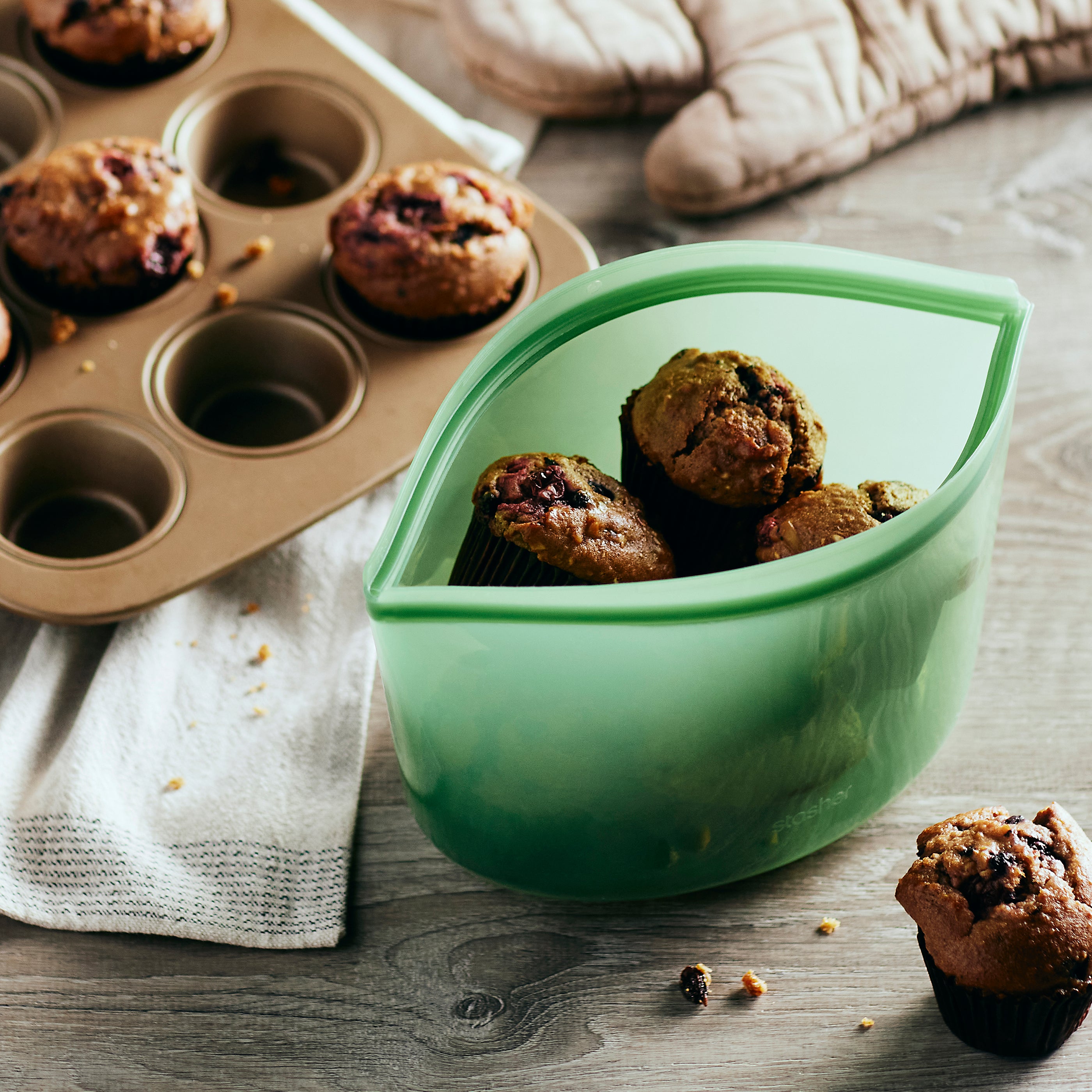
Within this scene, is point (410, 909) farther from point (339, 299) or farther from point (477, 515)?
point (339, 299)

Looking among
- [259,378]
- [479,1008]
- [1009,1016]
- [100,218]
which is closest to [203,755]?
[479,1008]

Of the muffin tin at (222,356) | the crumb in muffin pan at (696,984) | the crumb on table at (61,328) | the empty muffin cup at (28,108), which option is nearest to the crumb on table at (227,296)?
the muffin tin at (222,356)

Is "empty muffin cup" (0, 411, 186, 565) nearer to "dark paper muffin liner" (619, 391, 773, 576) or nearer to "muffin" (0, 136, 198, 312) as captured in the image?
"muffin" (0, 136, 198, 312)

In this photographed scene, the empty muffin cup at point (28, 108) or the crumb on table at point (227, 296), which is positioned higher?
the empty muffin cup at point (28, 108)

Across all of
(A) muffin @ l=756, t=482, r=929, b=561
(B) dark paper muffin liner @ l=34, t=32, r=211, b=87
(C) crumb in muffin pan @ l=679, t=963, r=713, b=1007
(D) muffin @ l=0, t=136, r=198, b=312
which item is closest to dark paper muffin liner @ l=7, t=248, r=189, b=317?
(D) muffin @ l=0, t=136, r=198, b=312

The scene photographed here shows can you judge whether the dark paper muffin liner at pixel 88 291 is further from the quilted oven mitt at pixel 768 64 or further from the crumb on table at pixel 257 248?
the quilted oven mitt at pixel 768 64

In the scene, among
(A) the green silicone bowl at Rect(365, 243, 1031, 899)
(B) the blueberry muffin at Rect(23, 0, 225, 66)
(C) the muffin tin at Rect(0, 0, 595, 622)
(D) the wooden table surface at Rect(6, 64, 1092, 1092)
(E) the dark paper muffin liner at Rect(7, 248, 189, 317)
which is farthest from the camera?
(B) the blueberry muffin at Rect(23, 0, 225, 66)

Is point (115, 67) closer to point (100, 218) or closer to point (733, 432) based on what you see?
point (100, 218)

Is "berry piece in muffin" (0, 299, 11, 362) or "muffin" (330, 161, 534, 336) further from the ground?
"muffin" (330, 161, 534, 336)
